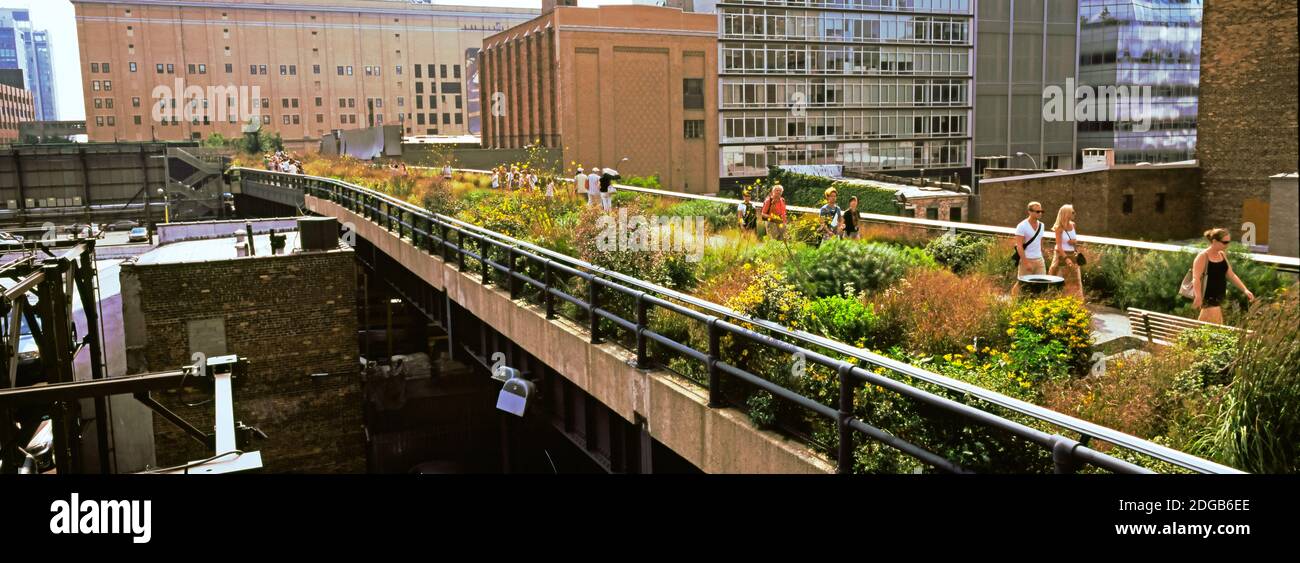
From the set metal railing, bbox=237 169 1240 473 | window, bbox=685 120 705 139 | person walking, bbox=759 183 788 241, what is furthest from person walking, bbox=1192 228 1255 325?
window, bbox=685 120 705 139

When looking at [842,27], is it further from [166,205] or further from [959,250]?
[959,250]

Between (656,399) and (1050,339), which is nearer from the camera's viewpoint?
(1050,339)

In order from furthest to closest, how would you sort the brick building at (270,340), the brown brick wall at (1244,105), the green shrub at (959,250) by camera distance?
the brown brick wall at (1244,105) < the brick building at (270,340) < the green shrub at (959,250)

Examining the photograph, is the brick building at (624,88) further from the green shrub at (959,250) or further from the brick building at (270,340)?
the green shrub at (959,250)

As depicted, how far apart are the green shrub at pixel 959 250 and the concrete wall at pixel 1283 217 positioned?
16.6 m

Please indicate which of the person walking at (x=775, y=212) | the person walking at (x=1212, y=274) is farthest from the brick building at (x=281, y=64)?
the person walking at (x=1212, y=274)

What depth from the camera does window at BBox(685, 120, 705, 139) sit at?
77.8 metres

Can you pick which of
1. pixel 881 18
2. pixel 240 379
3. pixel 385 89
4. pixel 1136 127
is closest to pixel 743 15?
pixel 881 18

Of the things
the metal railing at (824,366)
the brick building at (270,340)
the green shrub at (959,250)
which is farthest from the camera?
the brick building at (270,340)

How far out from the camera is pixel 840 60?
87250mm

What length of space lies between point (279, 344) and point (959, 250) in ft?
58.0

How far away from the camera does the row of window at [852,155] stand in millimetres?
82812

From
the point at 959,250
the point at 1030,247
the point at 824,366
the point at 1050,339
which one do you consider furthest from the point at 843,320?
the point at 959,250
